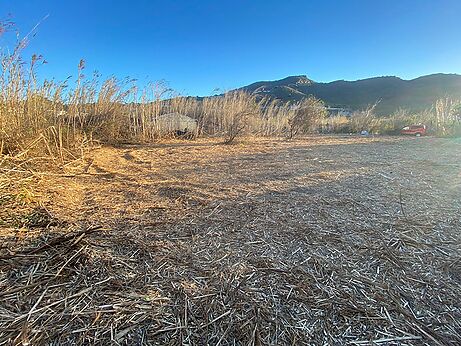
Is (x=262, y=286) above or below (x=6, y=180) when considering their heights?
below

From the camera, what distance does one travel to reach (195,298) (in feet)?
3.89

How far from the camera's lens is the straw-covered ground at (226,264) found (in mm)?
1027

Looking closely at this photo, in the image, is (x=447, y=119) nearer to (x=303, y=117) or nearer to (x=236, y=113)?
(x=303, y=117)

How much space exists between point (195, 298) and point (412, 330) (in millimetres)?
907

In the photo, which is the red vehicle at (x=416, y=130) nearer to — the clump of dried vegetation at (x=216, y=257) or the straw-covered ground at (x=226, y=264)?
the clump of dried vegetation at (x=216, y=257)

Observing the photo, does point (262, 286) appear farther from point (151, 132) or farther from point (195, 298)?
point (151, 132)

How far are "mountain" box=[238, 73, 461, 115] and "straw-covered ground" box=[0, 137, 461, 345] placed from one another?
3187 centimetres

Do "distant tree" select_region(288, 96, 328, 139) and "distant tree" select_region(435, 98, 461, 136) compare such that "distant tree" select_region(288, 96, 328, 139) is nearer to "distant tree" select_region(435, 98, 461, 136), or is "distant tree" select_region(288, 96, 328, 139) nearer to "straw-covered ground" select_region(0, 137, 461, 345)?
"distant tree" select_region(435, 98, 461, 136)

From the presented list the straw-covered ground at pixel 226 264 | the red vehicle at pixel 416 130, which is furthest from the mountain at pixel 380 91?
the straw-covered ground at pixel 226 264

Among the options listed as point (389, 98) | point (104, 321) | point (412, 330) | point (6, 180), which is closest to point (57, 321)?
point (104, 321)

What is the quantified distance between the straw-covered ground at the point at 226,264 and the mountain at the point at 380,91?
1255 inches

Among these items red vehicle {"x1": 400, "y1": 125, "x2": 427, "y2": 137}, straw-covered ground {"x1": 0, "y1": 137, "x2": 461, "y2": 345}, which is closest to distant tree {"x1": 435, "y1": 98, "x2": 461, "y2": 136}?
red vehicle {"x1": 400, "y1": 125, "x2": 427, "y2": 137}

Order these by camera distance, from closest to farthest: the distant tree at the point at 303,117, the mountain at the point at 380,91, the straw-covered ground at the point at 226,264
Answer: the straw-covered ground at the point at 226,264
the distant tree at the point at 303,117
the mountain at the point at 380,91

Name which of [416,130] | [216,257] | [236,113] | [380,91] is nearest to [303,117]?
[236,113]
